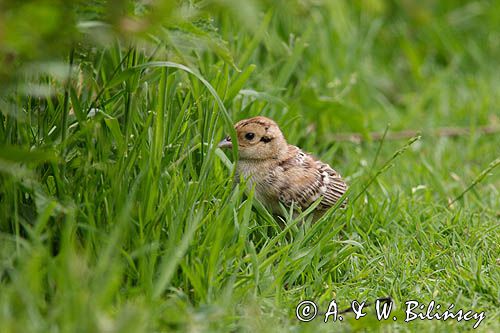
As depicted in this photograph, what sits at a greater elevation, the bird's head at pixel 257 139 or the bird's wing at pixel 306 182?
the bird's head at pixel 257 139

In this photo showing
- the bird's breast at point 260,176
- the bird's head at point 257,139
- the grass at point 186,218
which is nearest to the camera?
the grass at point 186,218

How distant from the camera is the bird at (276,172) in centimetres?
510

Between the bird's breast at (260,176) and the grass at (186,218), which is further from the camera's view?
the bird's breast at (260,176)

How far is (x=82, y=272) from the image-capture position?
3.69 metres

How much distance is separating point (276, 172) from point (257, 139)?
22 cm

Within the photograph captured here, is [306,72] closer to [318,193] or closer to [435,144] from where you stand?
[435,144]

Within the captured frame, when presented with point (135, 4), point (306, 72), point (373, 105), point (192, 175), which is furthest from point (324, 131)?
point (135, 4)

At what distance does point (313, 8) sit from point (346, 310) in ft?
13.6

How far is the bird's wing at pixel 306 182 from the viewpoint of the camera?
510cm

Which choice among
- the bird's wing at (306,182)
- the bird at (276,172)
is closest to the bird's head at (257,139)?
the bird at (276,172)

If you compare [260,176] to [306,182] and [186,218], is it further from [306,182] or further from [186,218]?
[186,218]

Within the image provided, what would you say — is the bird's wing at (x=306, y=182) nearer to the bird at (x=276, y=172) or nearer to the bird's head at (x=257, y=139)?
the bird at (x=276, y=172)

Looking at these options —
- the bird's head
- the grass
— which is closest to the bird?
the bird's head

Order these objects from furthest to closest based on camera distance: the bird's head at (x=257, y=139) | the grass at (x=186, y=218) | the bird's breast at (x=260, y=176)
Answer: the bird's head at (x=257, y=139)
the bird's breast at (x=260, y=176)
the grass at (x=186, y=218)
